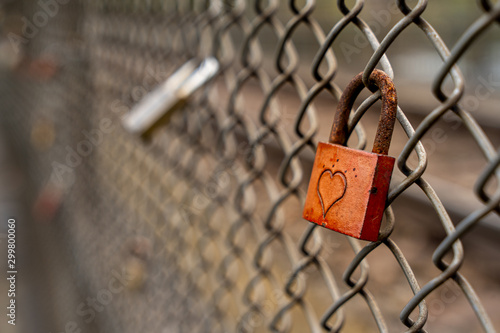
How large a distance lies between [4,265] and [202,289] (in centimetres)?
178

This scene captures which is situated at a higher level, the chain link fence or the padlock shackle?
the padlock shackle

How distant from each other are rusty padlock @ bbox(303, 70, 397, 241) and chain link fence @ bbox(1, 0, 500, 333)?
0.10ft

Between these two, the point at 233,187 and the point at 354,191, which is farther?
the point at 233,187

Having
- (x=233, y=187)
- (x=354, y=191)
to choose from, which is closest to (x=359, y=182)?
(x=354, y=191)

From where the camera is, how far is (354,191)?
0.43 metres

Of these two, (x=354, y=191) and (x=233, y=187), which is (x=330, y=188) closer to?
(x=354, y=191)

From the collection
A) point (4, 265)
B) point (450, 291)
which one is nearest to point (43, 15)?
point (4, 265)

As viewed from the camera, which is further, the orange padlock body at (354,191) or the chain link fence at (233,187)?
the chain link fence at (233,187)

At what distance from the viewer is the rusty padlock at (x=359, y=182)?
0.43m

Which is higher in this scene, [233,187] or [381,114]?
[381,114]

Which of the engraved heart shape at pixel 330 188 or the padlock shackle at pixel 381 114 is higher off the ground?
the padlock shackle at pixel 381 114

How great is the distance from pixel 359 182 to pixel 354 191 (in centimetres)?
1

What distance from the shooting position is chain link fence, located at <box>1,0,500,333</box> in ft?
1.74

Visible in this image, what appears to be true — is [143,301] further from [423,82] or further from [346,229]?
[423,82]
